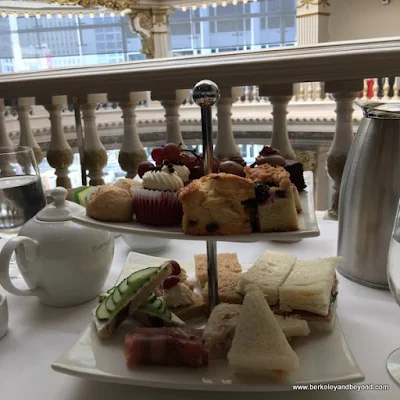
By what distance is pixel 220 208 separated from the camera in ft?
1.85

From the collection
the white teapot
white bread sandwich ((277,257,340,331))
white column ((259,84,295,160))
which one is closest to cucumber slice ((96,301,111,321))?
the white teapot

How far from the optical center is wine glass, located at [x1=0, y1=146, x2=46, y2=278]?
93 cm

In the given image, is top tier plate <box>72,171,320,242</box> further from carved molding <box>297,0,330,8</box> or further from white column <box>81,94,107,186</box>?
carved molding <box>297,0,330,8</box>

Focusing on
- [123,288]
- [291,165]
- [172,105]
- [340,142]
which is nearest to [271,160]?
[291,165]

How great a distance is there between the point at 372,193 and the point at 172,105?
0.85 meters

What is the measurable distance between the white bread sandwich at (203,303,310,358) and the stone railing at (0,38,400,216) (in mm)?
730

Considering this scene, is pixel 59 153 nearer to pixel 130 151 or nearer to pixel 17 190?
pixel 130 151

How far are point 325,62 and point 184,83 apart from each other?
1.18 ft

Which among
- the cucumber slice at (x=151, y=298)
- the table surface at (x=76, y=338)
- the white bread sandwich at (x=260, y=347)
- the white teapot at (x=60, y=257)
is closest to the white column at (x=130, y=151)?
the table surface at (x=76, y=338)

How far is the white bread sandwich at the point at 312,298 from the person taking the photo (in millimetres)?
616

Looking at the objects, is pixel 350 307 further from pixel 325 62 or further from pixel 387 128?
pixel 325 62

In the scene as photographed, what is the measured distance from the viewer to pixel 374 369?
1.91 feet

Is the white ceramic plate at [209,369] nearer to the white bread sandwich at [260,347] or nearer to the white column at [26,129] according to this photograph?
the white bread sandwich at [260,347]

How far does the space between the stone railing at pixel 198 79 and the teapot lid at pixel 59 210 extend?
23.9 inches
